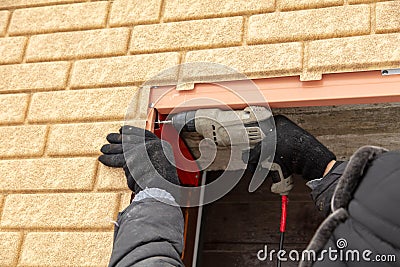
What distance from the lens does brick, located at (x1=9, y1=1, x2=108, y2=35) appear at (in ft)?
7.71

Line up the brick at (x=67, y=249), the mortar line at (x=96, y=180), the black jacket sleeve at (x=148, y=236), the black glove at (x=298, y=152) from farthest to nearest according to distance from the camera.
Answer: the mortar line at (x=96, y=180), the brick at (x=67, y=249), the black glove at (x=298, y=152), the black jacket sleeve at (x=148, y=236)

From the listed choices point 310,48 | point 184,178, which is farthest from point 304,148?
point 184,178

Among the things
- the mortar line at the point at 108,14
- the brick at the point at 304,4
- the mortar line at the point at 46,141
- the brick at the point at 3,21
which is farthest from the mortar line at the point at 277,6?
the brick at the point at 3,21

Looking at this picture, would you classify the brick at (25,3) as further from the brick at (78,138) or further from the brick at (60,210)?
the brick at (60,210)

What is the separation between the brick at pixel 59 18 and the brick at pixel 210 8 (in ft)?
1.00

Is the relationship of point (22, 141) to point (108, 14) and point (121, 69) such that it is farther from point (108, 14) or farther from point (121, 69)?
point (108, 14)

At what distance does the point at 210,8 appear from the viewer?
7.13 ft

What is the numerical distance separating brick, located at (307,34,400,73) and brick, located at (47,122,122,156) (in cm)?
75

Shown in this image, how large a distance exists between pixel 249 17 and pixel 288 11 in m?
0.15

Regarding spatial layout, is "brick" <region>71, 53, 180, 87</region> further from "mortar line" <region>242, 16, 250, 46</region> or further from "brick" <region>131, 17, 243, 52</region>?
"mortar line" <region>242, 16, 250, 46</region>

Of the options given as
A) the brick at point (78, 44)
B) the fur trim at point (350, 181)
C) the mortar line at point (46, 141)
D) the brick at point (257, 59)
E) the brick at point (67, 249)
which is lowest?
the fur trim at point (350, 181)

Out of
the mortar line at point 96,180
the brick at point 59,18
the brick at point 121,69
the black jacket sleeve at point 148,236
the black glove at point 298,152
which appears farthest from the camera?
the brick at point 59,18

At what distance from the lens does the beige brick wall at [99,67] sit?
1949 mm

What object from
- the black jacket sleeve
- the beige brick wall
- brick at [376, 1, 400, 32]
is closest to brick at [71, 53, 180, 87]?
the beige brick wall
